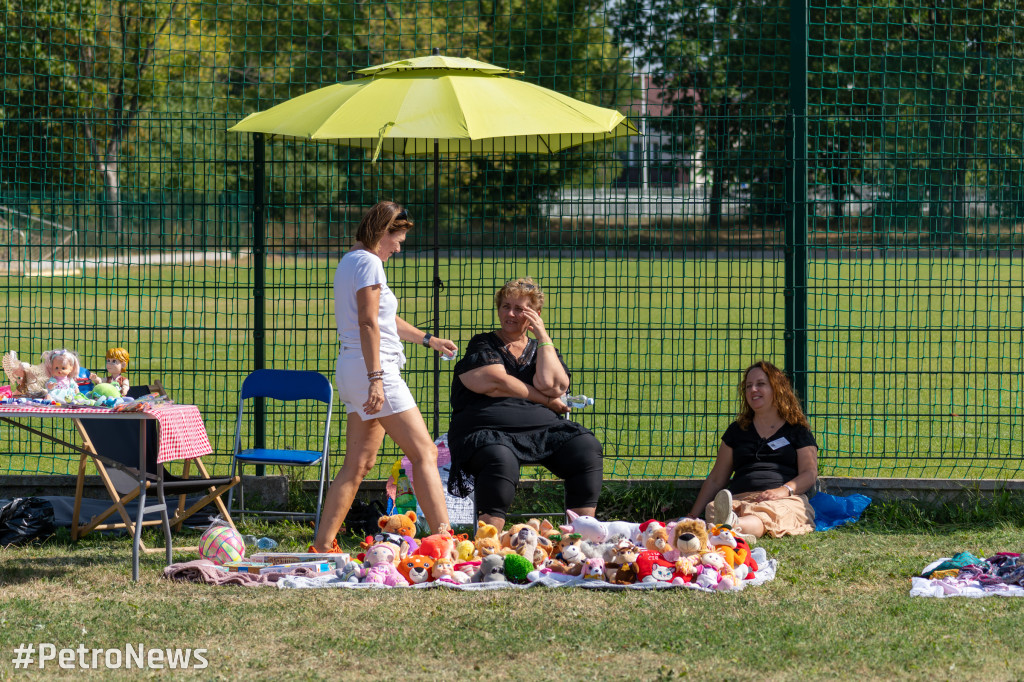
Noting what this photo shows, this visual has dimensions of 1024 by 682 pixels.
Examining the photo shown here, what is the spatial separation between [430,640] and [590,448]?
188cm

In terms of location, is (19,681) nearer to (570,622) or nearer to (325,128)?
(570,622)

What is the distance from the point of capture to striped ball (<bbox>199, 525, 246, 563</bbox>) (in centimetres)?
545

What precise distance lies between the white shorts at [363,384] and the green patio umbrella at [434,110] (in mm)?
1009

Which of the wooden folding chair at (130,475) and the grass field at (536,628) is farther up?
the wooden folding chair at (130,475)

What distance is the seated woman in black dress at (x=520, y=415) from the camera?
589 centimetres

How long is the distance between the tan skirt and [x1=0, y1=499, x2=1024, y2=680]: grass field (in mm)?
424

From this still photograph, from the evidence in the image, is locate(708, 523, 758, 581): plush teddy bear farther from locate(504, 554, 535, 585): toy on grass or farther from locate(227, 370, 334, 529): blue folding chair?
locate(227, 370, 334, 529): blue folding chair

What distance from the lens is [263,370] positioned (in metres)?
6.39

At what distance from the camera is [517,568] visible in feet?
16.8

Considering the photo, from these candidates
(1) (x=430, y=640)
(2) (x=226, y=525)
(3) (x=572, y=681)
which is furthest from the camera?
(2) (x=226, y=525)

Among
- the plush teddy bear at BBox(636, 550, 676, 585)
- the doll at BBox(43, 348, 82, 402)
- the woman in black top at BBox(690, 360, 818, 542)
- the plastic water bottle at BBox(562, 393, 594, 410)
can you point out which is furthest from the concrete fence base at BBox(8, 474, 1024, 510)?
the plush teddy bear at BBox(636, 550, 676, 585)

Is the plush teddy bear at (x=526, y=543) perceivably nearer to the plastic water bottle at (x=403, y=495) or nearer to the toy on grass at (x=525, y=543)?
the toy on grass at (x=525, y=543)

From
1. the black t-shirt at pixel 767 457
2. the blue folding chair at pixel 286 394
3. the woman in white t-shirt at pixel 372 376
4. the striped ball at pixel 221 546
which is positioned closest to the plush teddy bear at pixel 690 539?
the black t-shirt at pixel 767 457

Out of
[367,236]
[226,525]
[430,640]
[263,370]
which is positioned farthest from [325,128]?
[430,640]
